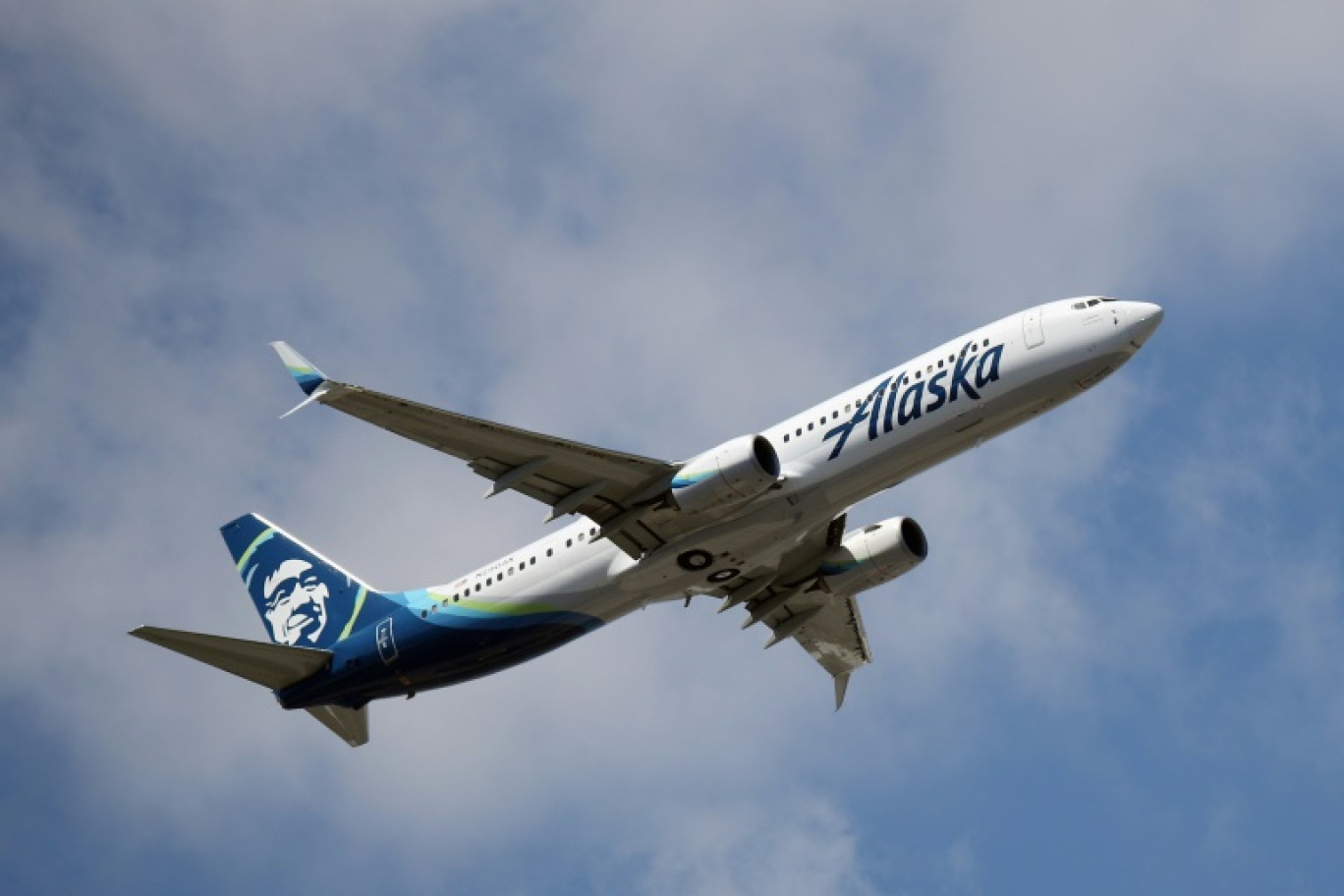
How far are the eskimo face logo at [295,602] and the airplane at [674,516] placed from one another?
0.44 m

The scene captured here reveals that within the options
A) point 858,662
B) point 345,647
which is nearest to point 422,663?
point 345,647

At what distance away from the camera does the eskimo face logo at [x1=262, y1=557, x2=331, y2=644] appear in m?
60.6

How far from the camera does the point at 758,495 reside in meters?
51.5

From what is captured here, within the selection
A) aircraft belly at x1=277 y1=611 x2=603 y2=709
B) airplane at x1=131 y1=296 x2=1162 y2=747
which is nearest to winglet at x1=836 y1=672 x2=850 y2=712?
airplane at x1=131 y1=296 x2=1162 y2=747

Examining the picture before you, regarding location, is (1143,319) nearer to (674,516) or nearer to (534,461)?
(674,516)

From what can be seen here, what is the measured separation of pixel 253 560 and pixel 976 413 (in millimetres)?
25480

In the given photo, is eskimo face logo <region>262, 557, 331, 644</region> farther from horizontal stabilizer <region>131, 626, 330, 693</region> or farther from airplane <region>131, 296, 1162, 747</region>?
horizontal stabilizer <region>131, 626, 330, 693</region>

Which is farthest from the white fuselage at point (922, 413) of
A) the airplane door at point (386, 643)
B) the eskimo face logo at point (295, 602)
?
the eskimo face logo at point (295, 602)

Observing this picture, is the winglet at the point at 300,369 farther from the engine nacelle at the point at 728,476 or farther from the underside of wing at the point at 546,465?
the engine nacelle at the point at 728,476

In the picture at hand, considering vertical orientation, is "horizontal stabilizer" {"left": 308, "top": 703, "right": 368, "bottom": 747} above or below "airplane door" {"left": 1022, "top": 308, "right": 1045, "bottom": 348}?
below

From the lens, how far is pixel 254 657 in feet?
185

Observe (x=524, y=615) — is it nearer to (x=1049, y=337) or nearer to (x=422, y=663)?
(x=422, y=663)

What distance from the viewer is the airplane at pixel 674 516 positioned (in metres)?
51.0

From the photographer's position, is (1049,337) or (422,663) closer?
(1049,337)
